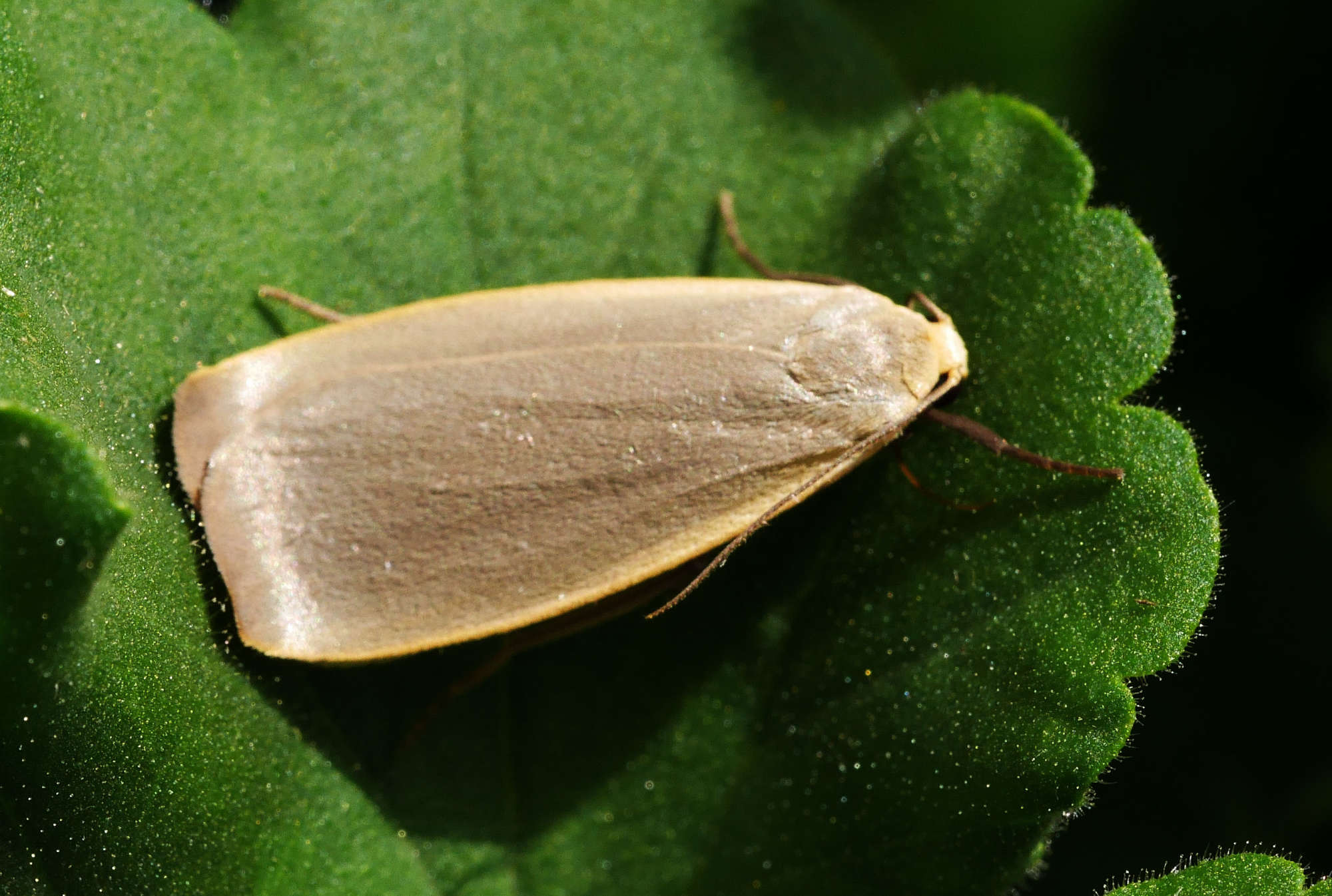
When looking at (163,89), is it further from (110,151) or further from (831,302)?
(831,302)

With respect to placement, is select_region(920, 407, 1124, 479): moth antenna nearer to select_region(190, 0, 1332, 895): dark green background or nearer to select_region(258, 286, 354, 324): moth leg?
select_region(190, 0, 1332, 895): dark green background

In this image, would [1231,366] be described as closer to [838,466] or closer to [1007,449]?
[1007,449]

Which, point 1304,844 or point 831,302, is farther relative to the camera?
point 1304,844

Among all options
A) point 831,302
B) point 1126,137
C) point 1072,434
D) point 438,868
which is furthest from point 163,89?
point 1126,137

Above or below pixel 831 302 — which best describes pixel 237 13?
above

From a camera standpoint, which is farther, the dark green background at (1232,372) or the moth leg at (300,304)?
the dark green background at (1232,372)

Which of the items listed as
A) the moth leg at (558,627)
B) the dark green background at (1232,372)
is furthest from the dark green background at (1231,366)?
the moth leg at (558,627)

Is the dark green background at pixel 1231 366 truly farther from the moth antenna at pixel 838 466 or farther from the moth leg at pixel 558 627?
the moth leg at pixel 558 627
